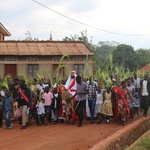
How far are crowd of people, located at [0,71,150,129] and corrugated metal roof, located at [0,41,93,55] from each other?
13156mm

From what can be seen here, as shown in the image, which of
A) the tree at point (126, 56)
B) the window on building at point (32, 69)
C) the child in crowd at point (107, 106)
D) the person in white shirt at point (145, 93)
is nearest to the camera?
the child in crowd at point (107, 106)

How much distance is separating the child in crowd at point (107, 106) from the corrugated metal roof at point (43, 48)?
13.7 metres

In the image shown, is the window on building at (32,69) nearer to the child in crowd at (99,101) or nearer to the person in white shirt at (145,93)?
the person in white shirt at (145,93)

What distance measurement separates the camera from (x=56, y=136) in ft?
30.2

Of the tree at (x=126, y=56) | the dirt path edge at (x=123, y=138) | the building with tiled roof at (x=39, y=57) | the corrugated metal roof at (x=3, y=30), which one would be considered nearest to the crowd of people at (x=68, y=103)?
the dirt path edge at (x=123, y=138)

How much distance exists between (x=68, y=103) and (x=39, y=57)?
14.5 metres

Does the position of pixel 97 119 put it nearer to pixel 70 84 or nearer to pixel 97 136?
pixel 70 84

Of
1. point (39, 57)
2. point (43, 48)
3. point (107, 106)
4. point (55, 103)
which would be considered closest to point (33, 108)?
point (55, 103)

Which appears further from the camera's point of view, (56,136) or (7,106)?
(7,106)

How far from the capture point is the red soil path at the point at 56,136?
8045 millimetres

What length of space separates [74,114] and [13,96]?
7.28ft

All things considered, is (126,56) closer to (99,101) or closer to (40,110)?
(99,101)

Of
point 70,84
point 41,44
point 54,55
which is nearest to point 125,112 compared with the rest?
point 70,84

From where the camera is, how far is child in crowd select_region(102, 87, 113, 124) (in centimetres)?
1127
